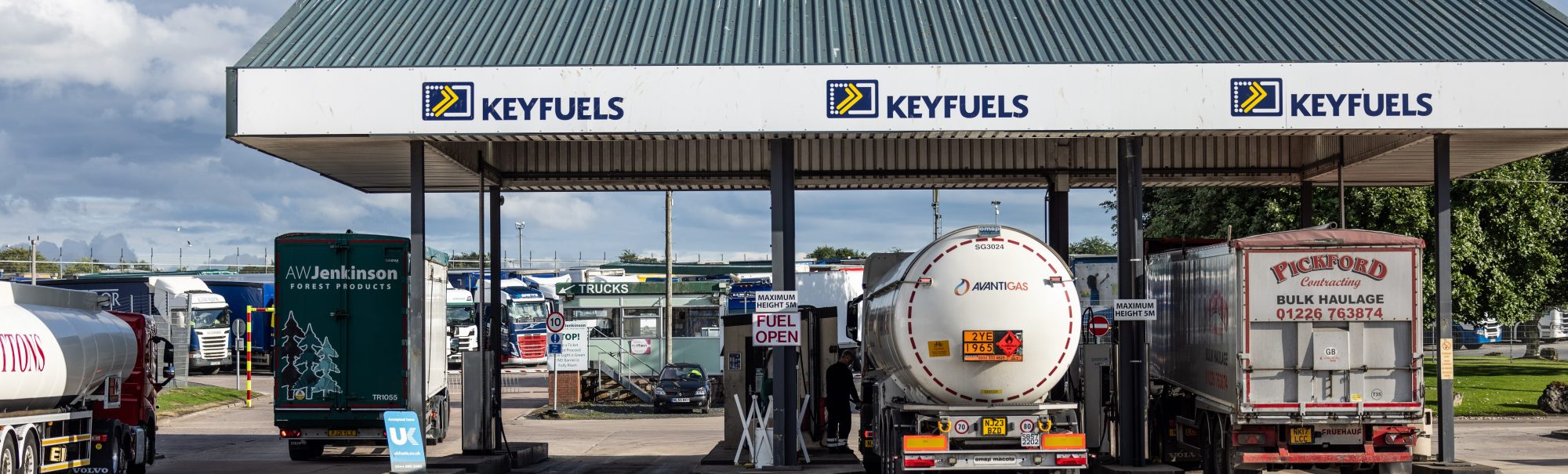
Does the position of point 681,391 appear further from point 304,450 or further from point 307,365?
point 307,365

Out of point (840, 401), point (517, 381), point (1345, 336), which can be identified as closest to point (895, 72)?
point (1345, 336)

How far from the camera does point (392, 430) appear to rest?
16703 mm

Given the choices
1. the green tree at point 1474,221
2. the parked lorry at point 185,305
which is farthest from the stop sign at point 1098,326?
the parked lorry at point 185,305

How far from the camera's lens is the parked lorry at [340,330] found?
21.6 meters

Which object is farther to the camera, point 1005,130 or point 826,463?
point 826,463

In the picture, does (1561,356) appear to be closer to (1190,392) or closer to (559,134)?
(1190,392)

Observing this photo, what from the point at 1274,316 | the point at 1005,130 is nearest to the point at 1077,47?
the point at 1005,130

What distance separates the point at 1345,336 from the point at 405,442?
36.2ft

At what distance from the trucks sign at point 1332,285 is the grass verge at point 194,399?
2603 centimetres

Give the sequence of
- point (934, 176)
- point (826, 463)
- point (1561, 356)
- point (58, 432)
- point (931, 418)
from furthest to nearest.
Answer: point (1561, 356)
point (934, 176)
point (826, 463)
point (58, 432)
point (931, 418)

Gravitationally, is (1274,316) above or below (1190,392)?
above

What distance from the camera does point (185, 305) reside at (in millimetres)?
46875

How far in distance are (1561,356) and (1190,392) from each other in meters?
51.1

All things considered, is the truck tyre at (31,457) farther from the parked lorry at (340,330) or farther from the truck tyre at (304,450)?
the truck tyre at (304,450)
